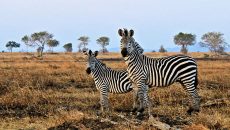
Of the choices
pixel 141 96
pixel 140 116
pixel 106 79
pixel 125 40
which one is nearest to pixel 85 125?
pixel 140 116

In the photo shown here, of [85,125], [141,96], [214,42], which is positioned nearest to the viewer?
[85,125]

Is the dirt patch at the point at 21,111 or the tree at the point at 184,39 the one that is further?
the tree at the point at 184,39

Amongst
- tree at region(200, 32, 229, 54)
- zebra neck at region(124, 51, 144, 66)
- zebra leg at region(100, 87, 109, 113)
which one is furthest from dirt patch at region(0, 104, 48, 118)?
tree at region(200, 32, 229, 54)

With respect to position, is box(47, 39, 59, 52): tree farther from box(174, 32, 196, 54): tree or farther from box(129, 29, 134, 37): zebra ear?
box(129, 29, 134, 37): zebra ear

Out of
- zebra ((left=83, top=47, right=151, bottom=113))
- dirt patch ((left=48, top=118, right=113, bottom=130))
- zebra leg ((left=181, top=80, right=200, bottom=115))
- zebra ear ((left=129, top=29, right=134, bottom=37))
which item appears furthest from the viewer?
zebra ((left=83, top=47, right=151, bottom=113))

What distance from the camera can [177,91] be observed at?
14.1 meters

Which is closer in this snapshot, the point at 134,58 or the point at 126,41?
the point at 126,41

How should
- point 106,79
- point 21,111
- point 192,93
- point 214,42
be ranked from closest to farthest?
point 192,93
point 21,111
point 106,79
point 214,42

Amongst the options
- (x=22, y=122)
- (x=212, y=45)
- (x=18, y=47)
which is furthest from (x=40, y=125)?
(x=18, y=47)

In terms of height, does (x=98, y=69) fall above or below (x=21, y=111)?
above

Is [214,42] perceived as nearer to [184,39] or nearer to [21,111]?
[184,39]

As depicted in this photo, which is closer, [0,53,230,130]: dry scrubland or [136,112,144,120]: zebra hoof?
[0,53,230,130]: dry scrubland

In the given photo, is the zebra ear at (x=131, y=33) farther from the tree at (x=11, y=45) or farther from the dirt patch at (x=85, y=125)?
the tree at (x=11, y=45)

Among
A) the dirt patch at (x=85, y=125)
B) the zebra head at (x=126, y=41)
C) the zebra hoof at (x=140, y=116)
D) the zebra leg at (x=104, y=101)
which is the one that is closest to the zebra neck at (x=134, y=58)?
the zebra head at (x=126, y=41)
